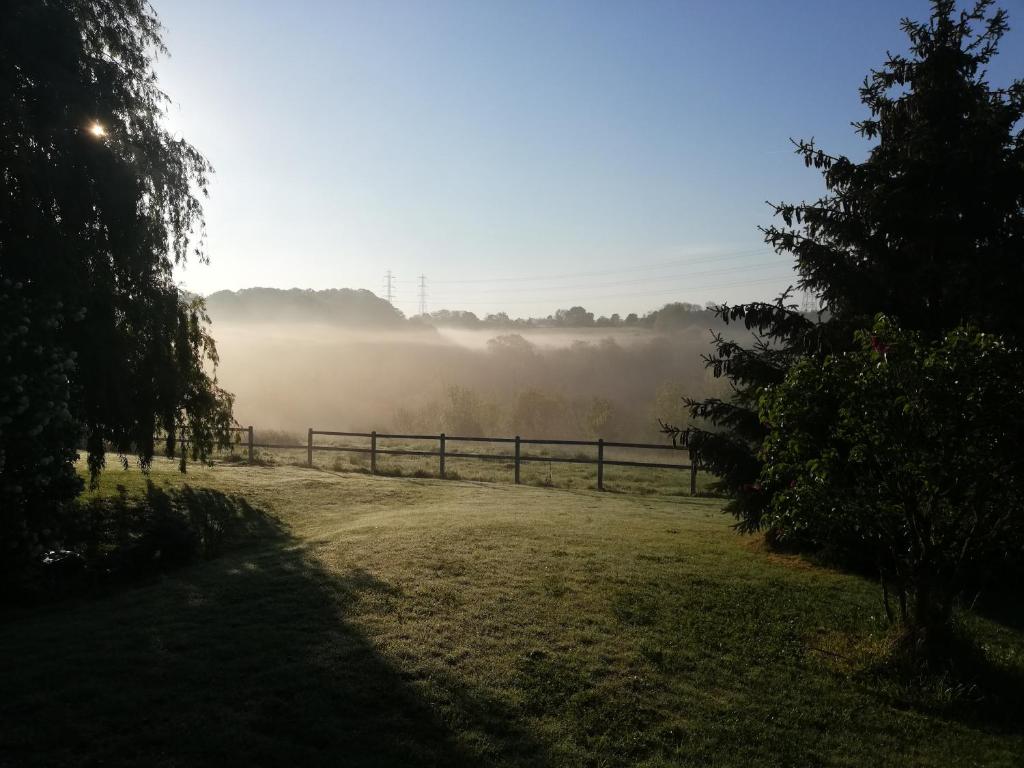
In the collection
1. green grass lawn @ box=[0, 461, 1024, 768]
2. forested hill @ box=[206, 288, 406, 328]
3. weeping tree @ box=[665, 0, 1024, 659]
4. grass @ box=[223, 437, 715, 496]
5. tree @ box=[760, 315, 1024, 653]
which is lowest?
grass @ box=[223, 437, 715, 496]

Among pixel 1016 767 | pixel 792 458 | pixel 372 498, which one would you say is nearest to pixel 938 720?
pixel 1016 767

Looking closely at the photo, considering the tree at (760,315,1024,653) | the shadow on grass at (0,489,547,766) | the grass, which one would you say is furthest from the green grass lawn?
the grass

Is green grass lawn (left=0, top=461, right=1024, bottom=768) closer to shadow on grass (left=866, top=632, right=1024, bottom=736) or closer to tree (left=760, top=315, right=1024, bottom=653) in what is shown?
shadow on grass (left=866, top=632, right=1024, bottom=736)

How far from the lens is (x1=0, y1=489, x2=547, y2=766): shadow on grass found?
4.29m

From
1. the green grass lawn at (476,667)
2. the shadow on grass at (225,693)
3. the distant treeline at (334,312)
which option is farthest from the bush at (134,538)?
the distant treeline at (334,312)

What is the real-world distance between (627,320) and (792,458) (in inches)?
4331

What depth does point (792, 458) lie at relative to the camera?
657 centimetres

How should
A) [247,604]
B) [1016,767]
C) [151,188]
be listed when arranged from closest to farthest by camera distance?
[1016,767]
[247,604]
[151,188]

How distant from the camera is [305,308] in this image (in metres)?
139

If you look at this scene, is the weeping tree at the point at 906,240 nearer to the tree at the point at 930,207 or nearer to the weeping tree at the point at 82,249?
the tree at the point at 930,207

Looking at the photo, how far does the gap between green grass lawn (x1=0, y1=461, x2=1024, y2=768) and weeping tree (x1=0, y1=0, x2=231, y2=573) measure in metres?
2.26

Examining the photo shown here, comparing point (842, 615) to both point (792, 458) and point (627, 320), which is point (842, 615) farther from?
point (627, 320)

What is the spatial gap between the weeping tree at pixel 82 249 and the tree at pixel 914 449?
785 cm

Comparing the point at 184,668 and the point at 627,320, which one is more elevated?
the point at 627,320
